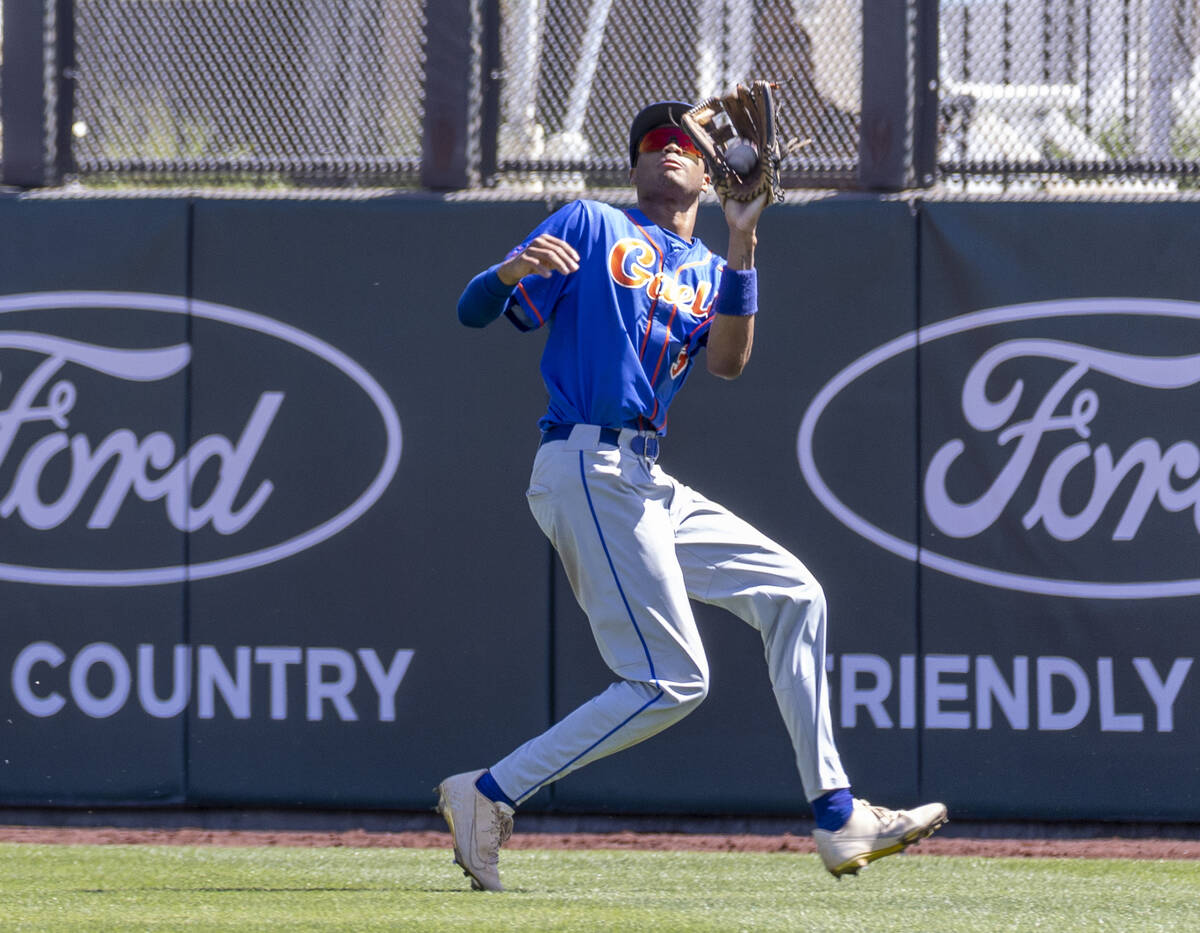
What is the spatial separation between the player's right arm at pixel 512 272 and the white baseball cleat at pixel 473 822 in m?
1.07

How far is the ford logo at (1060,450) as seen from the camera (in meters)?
5.25

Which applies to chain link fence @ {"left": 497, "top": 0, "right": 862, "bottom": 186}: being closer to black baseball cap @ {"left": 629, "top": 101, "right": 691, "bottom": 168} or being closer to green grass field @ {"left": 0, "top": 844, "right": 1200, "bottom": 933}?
black baseball cap @ {"left": 629, "top": 101, "right": 691, "bottom": 168}

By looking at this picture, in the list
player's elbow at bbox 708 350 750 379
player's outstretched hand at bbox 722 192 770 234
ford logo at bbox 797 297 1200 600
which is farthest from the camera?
ford logo at bbox 797 297 1200 600

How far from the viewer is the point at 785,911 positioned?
3770 millimetres

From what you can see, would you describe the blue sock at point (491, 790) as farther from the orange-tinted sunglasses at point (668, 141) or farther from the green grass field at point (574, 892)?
the orange-tinted sunglasses at point (668, 141)

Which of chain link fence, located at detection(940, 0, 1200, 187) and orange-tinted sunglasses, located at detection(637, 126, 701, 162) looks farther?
chain link fence, located at detection(940, 0, 1200, 187)

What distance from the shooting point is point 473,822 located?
3.78 metres

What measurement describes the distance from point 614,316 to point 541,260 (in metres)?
0.27

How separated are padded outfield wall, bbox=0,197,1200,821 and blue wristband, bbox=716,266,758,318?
1643 mm

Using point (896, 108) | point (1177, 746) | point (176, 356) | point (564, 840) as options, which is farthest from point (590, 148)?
point (1177, 746)

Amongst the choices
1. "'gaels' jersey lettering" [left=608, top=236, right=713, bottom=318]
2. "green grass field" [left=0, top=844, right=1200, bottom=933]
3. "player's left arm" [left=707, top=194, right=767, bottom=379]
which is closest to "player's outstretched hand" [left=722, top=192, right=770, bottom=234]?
"player's left arm" [left=707, top=194, right=767, bottom=379]

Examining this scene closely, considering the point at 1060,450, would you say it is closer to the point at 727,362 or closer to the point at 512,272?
the point at 727,362

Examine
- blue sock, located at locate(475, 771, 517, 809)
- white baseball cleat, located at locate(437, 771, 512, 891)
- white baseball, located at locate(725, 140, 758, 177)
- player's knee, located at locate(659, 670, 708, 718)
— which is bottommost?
white baseball cleat, located at locate(437, 771, 512, 891)

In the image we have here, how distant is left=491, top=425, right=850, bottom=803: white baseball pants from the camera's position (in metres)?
3.73
